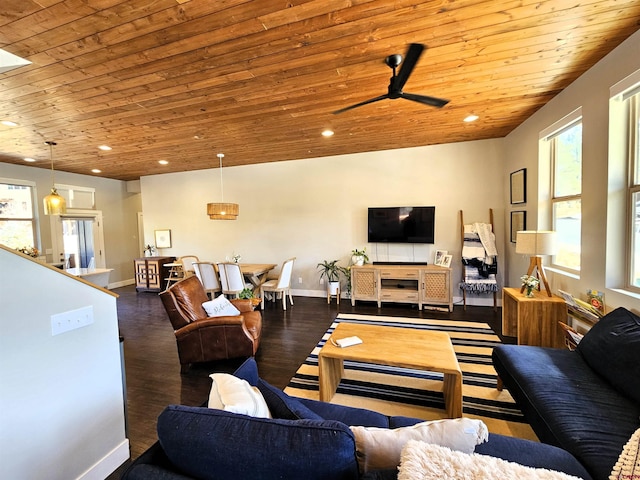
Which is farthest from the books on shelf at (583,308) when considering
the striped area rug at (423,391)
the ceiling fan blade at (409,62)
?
the ceiling fan blade at (409,62)

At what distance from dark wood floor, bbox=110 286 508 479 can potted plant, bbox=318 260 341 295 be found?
34 cm

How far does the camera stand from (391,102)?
9.95 feet

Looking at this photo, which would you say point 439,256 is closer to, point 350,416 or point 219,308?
point 219,308

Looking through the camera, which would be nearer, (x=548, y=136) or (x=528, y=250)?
(x=528, y=250)

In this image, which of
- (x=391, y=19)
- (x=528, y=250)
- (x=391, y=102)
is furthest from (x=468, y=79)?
(x=528, y=250)

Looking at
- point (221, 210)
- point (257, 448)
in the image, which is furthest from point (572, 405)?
point (221, 210)

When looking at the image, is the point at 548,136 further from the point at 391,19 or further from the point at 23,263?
the point at 23,263

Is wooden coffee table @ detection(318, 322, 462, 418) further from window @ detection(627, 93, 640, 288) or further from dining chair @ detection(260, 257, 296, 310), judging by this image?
dining chair @ detection(260, 257, 296, 310)

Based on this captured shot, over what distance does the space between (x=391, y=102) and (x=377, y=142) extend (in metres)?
1.65

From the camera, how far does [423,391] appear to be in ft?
7.95

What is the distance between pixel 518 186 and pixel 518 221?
0.53 meters

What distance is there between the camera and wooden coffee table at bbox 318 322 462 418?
1.92m

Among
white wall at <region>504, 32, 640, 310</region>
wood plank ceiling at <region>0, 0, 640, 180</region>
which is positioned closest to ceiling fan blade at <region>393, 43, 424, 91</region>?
wood plank ceiling at <region>0, 0, 640, 180</region>

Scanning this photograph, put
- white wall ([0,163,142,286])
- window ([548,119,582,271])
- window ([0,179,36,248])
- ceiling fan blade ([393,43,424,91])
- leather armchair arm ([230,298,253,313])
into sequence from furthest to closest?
1. white wall ([0,163,142,286])
2. window ([0,179,36,248])
3. leather armchair arm ([230,298,253,313])
4. window ([548,119,582,271])
5. ceiling fan blade ([393,43,424,91])
